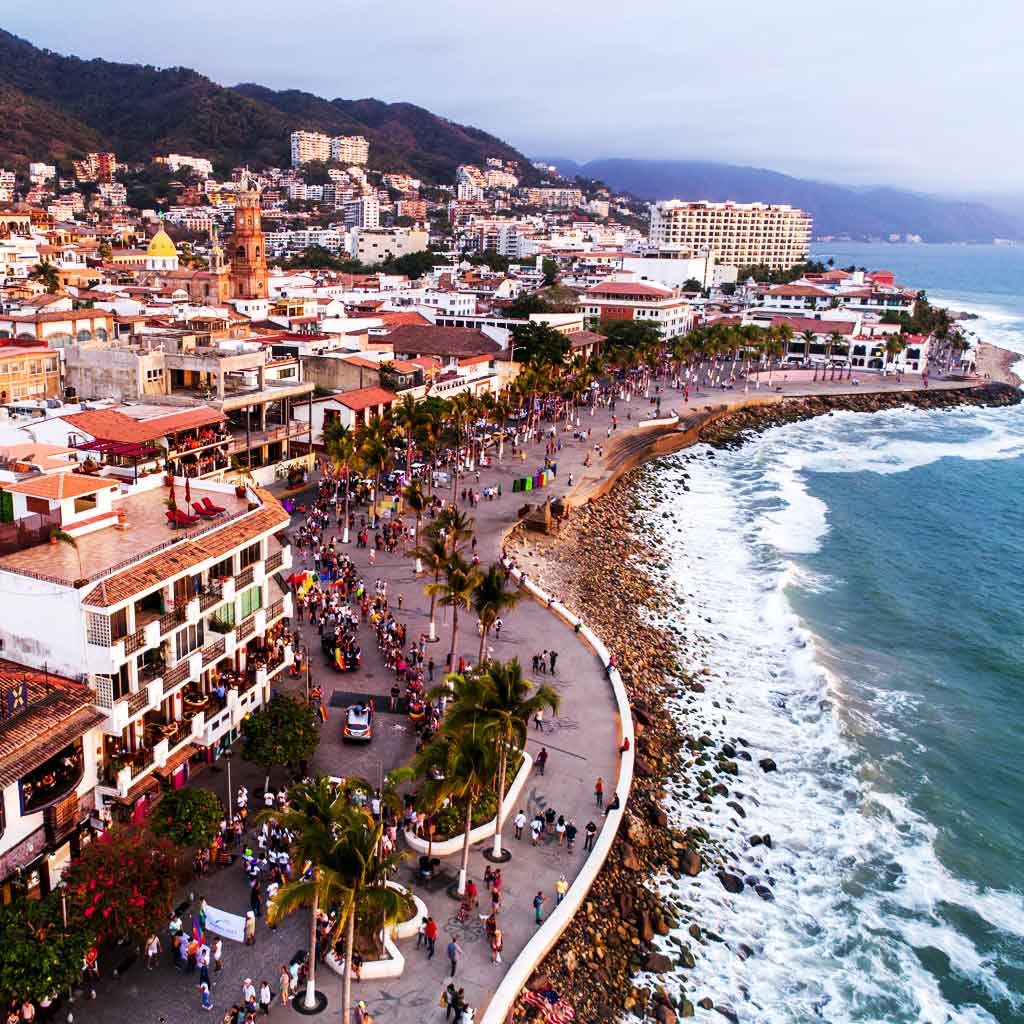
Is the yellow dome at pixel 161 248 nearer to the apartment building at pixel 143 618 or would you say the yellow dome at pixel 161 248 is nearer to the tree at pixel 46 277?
the tree at pixel 46 277

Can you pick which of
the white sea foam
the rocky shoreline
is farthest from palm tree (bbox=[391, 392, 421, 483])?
the white sea foam

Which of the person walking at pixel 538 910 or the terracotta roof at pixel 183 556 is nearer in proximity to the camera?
the terracotta roof at pixel 183 556

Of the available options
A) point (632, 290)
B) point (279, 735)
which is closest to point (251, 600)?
Answer: point (279, 735)

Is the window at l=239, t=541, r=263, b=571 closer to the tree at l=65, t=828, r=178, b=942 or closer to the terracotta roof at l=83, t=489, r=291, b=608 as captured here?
the terracotta roof at l=83, t=489, r=291, b=608

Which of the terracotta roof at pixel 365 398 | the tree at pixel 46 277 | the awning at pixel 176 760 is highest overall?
the tree at pixel 46 277

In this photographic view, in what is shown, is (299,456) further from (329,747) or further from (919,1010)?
(919,1010)

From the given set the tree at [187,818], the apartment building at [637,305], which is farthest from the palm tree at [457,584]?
the apartment building at [637,305]

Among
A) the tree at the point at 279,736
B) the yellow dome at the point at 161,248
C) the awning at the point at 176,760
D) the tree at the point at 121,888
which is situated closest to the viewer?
the tree at the point at 121,888

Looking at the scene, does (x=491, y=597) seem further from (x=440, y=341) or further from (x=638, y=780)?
(x=440, y=341)
